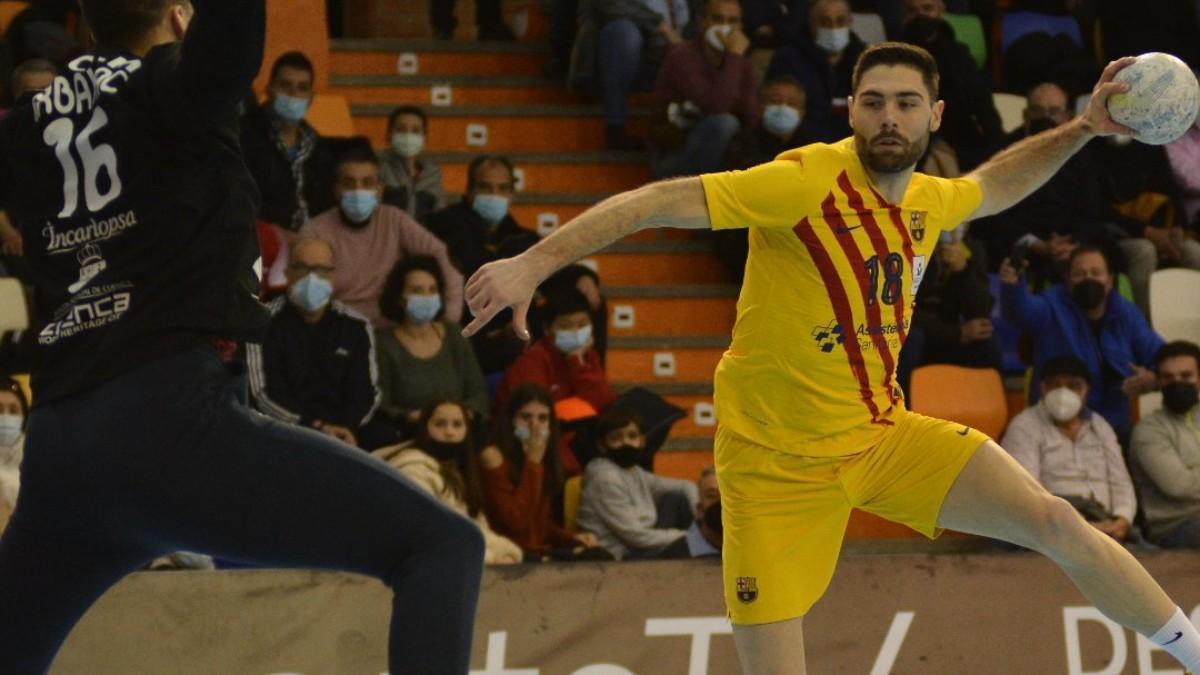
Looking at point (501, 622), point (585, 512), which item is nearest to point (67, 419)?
point (501, 622)

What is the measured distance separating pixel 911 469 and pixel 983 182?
103 cm

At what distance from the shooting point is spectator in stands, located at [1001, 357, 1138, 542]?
382 inches

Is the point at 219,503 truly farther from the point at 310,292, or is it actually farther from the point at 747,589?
the point at 310,292

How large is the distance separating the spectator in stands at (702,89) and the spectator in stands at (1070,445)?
113 inches

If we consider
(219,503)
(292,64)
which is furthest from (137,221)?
(292,64)

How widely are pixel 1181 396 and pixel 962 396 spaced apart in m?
1.21

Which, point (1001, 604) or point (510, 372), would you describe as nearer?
point (1001, 604)

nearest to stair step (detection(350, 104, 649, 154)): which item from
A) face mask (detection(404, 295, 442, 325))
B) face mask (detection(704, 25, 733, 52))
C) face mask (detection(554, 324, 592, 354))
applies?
face mask (detection(704, 25, 733, 52))

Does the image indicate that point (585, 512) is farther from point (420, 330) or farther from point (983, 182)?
point (983, 182)

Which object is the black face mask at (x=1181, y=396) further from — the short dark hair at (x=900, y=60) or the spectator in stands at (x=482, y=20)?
the spectator in stands at (x=482, y=20)

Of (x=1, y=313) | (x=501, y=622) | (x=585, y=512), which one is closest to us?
(x=501, y=622)

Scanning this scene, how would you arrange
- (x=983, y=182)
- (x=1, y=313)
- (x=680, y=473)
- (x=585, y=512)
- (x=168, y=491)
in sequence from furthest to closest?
1. (x=680, y=473)
2. (x=1, y=313)
3. (x=585, y=512)
4. (x=983, y=182)
5. (x=168, y=491)

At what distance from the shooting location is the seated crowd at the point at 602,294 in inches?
362

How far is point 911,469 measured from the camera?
564 cm
